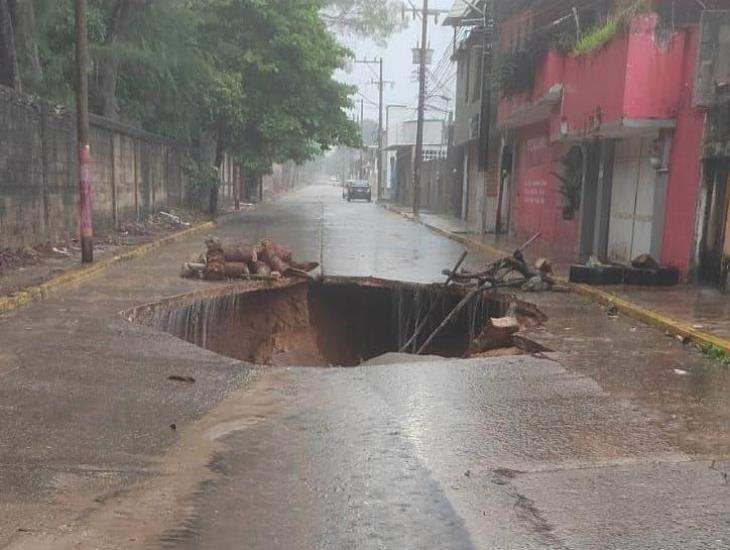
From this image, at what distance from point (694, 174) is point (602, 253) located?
422 cm

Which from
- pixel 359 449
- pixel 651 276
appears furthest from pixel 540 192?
pixel 359 449

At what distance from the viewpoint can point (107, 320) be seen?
332 inches

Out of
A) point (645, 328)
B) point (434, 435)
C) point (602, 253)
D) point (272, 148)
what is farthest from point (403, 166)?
point (434, 435)

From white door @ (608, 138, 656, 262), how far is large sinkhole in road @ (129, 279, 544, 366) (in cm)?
426

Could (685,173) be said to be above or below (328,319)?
above

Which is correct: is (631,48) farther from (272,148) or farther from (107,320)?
(272,148)

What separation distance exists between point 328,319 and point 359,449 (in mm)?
7445

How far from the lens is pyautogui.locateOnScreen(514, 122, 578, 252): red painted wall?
18.3 m

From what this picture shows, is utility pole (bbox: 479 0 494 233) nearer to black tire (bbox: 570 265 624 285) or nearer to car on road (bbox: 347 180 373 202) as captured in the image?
black tire (bbox: 570 265 624 285)

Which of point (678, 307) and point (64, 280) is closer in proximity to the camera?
point (678, 307)

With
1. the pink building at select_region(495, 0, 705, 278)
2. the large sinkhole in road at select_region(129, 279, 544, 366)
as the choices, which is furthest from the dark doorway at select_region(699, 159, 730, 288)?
the large sinkhole in road at select_region(129, 279, 544, 366)

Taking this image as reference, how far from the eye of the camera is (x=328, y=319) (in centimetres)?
1215

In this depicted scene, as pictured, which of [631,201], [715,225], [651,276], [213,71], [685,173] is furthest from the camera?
[213,71]

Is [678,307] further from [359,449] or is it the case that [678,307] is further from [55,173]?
[55,173]
